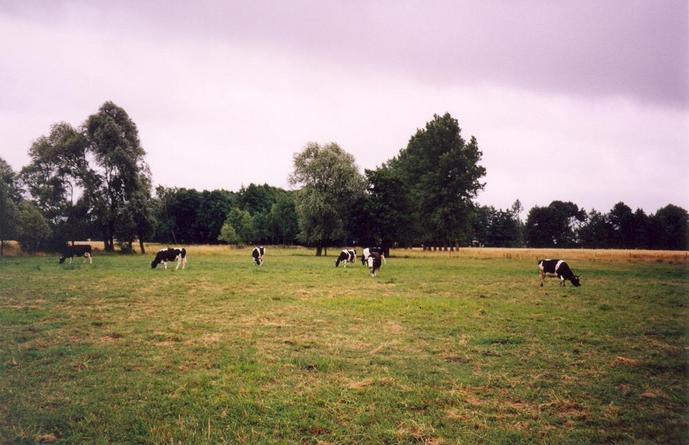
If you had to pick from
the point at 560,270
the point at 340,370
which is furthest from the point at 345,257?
the point at 340,370

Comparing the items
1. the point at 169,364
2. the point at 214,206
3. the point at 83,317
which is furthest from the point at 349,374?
the point at 214,206

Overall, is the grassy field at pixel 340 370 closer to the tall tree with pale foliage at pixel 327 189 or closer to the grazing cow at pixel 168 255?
the grazing cow at pixel 168 255

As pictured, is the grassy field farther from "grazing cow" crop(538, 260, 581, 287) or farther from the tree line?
the tree line

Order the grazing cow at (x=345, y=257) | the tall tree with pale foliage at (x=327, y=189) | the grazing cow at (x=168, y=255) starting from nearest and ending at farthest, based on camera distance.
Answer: the grazing cow at (x=168, y=255), the grazing cow at (x=345, y=257), the tall tree with pale foliage at (x=327, y=189)

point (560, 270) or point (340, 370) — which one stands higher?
point (560, 270)

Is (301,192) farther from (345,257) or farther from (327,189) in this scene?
(345,257)

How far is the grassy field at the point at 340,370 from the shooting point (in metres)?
5.48

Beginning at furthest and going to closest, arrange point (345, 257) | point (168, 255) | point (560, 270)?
1. point (345, 257)
2. point (168, 255)
3. point (560, 270)

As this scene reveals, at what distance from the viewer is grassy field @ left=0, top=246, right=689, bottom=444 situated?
5480 millimetres

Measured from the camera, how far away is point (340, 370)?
771cm

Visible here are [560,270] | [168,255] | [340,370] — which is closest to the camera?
[340,370]

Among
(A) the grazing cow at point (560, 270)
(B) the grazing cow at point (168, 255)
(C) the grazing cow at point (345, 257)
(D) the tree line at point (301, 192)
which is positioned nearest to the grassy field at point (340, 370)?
(A) the grazing cow at point (560, 270)

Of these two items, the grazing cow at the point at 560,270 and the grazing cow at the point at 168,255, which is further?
the grazing cow at the point at 168,255

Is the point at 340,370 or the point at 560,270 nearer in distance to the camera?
the point at 340,370
